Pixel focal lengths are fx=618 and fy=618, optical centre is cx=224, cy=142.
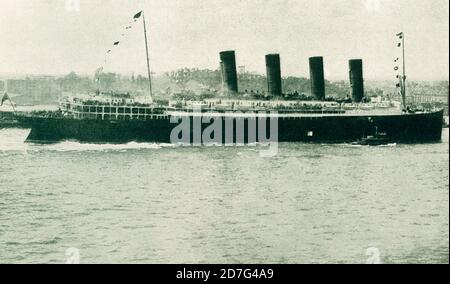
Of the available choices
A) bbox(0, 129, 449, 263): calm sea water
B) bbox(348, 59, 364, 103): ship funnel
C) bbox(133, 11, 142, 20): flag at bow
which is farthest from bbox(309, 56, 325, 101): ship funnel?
bbox(133, 11, 142, 20): flag at bow

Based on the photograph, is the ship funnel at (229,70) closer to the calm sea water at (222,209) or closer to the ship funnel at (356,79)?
the calm sea water at (222,209)

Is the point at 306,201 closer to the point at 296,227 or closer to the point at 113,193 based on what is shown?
the point at 296,227

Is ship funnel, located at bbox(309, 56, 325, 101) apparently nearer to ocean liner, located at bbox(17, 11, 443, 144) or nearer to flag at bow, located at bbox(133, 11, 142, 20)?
ocean liner, located at bbox(17, 11, 443, 144)

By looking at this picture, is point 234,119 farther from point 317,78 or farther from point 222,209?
point 222,209

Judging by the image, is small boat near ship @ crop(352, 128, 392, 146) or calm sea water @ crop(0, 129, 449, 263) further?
small boat near ship @ crop(352, 128, 392, 146)

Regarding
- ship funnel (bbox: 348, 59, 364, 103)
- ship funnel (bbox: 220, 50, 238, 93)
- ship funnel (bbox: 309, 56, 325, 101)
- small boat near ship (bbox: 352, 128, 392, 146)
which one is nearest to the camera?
ship funnel (bbox: 348, 59, 364, 103)

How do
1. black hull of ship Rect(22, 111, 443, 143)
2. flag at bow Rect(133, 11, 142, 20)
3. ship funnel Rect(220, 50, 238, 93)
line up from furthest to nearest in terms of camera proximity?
black hull of ship Rect(22, 111, 443, 143) → ship funnel Rect(220, 50, 238, 93) → flag at bow Rect(133, 11, 142, 20)
